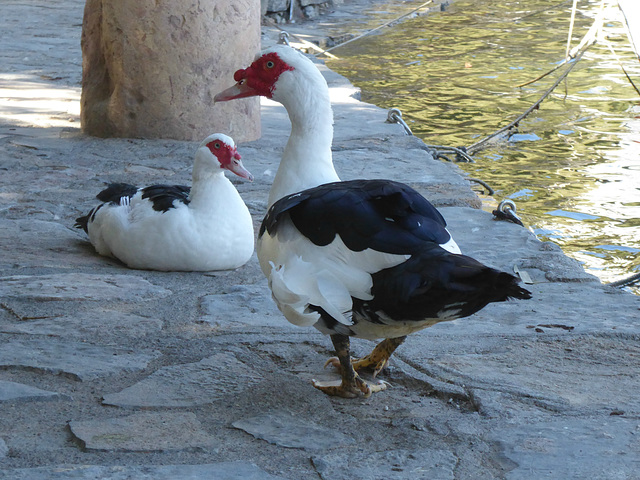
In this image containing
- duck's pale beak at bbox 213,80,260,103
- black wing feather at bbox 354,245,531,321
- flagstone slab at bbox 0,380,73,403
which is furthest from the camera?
duck's pale beak at bbox 213,80,260,103

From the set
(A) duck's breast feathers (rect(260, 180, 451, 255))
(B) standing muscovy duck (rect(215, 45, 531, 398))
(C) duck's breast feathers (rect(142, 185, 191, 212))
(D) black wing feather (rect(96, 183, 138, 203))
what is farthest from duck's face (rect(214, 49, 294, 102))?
(D) black wing feather (rect(96, 183, 138, 203))

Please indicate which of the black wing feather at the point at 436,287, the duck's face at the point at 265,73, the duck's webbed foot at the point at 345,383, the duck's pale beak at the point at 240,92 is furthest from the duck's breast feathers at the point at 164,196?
the black wing feather at the point at 436,287

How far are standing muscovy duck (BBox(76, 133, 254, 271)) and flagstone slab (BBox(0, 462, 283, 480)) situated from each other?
1.54 metres

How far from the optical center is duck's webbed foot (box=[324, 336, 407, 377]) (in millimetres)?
2520

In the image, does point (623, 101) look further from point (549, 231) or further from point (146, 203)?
point (146, 203)

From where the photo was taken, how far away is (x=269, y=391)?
2412mm

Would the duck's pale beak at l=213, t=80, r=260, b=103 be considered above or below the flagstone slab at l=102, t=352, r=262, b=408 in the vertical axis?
above

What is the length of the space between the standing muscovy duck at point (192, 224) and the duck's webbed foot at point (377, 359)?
39.2 inches

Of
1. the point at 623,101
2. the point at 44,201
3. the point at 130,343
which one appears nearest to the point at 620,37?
the point at 623,101

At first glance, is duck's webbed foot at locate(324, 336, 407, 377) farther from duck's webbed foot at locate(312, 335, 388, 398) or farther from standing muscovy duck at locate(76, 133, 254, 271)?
standing muscovy duck at locate(76, 133, 254, 271)

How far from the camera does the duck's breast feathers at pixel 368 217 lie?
2074 mm

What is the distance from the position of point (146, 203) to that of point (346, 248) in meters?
1.62

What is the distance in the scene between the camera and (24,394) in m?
2.26

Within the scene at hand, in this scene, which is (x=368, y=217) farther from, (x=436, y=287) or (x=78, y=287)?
(x=78, y=287)
